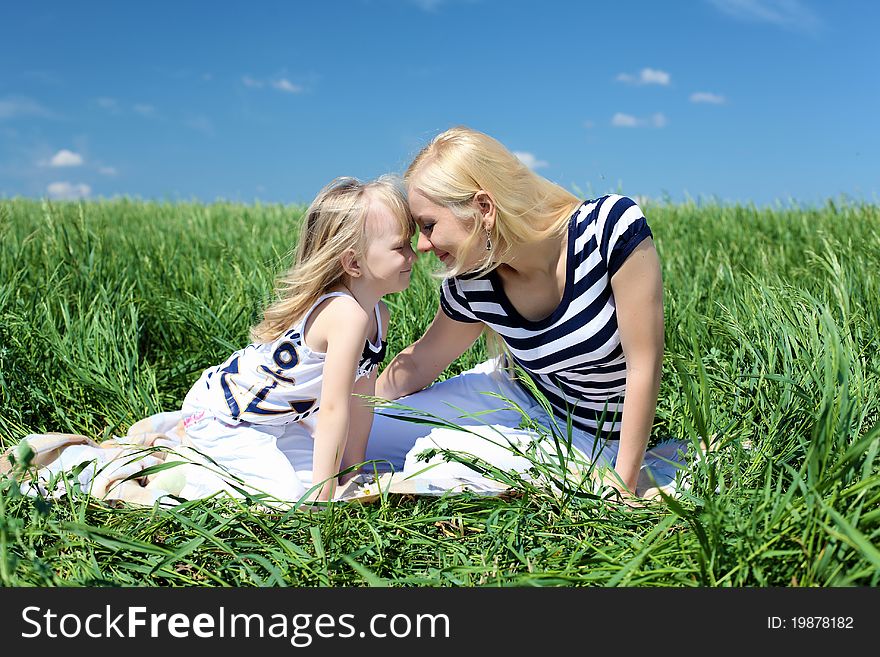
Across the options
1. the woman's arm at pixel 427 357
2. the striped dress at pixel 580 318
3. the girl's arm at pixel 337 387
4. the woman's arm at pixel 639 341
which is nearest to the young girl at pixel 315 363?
the girl's arm at pixel 337 387

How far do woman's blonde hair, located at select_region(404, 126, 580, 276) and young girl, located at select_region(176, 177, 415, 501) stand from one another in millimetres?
184

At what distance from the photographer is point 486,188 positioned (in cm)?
204

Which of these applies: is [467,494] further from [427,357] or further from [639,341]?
[427,357]

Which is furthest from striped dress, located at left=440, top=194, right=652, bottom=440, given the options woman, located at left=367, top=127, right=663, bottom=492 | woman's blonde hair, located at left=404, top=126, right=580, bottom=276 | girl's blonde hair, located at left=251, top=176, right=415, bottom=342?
girl's blonde hair, located at left=251, top=176, right=415, bottom=342

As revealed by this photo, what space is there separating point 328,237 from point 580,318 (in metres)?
0.81

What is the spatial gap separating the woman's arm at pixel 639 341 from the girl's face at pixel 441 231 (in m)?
0.43

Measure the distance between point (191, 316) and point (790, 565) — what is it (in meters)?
2.69

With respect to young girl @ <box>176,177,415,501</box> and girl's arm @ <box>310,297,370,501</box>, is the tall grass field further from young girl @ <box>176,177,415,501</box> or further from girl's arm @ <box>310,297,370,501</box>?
young girl @ <box>176,177,415,501</box>

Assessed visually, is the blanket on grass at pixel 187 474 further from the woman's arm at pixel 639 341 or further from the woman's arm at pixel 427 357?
the woman's arm at pixel 427 357

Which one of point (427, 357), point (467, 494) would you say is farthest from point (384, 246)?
point (467, 494)

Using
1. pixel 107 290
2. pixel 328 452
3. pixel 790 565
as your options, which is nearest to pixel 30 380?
pixel 107 290

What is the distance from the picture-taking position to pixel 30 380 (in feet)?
9.64

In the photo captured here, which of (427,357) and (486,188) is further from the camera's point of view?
(427,357)

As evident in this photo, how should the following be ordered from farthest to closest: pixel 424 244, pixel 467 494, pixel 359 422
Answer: pixel 359 422
pixel 424 244
pixel 467 494
